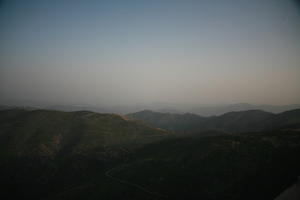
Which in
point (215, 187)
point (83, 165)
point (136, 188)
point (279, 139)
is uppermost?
point (279, 139)

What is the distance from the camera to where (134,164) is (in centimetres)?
6334

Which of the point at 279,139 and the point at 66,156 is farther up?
the point at 279,139

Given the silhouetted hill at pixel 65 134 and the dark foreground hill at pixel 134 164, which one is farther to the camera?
the silhouetted hill at pixel 65 134

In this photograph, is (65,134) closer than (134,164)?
No

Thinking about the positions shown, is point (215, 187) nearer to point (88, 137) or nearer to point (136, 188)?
point (136, 188)

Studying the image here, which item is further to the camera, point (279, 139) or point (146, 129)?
point (146, 129)

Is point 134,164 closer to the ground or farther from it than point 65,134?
closer to the ground

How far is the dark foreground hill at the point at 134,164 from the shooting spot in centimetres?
4072

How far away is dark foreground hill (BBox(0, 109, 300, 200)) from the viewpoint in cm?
4072

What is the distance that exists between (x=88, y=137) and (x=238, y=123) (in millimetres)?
Result: 147129

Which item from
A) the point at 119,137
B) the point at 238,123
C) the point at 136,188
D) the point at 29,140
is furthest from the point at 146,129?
the point at 238,123

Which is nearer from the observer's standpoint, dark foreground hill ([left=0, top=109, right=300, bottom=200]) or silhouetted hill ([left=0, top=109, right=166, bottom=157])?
dark foreground hill ([left=0, top=109, right=300, bottom=200])

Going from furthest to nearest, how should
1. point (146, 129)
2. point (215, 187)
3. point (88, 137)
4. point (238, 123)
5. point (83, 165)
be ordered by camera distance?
point (238, 123)
point (146, 129)
point (88, 137)
point (83, 165)
point (215, 187)

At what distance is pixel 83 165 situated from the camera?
250ft
